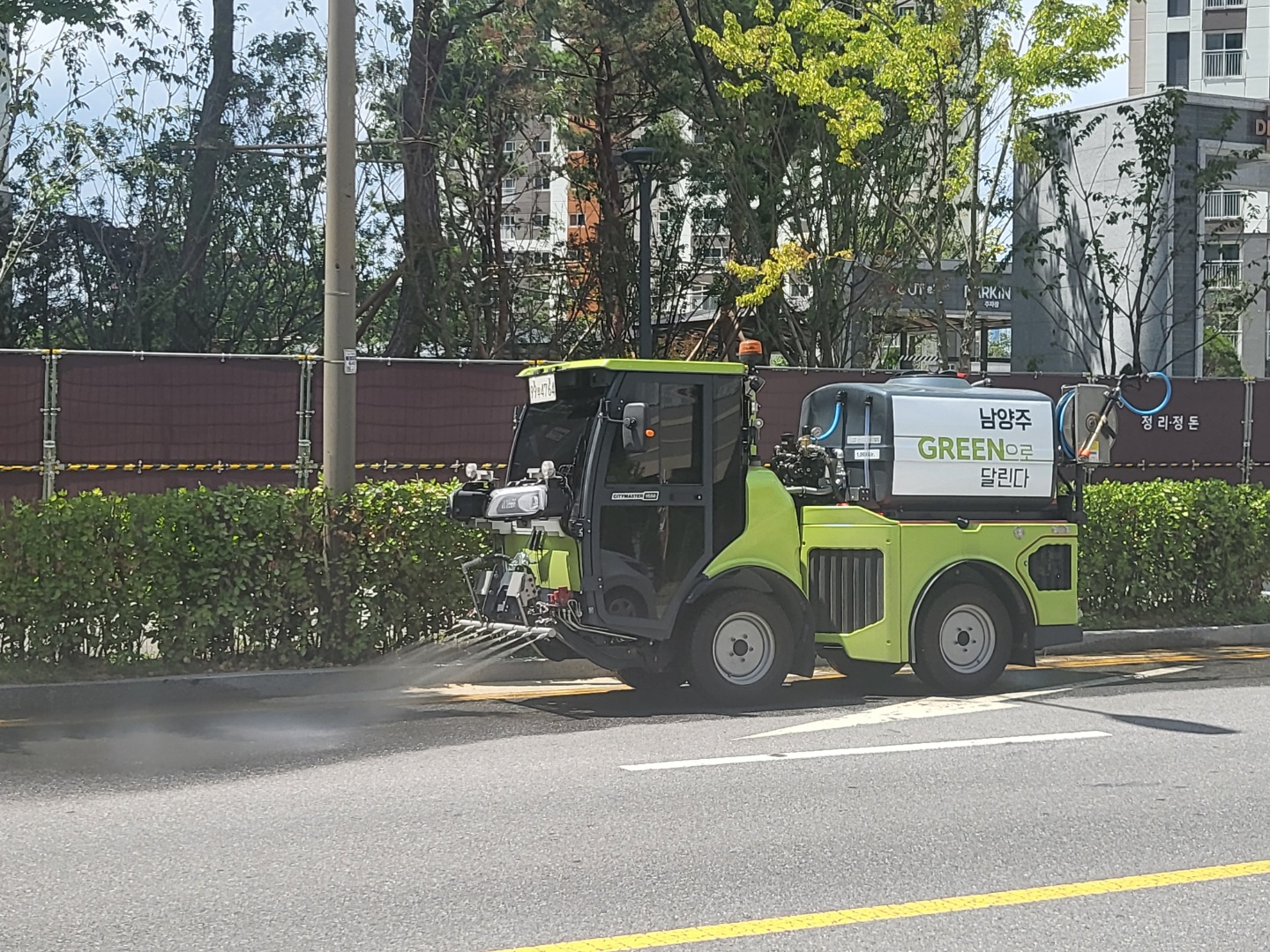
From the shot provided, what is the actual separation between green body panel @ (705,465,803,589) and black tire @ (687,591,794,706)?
22 centimetres

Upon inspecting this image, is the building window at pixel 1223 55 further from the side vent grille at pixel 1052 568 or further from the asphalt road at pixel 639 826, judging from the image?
the asphalt road at pixel 639 826

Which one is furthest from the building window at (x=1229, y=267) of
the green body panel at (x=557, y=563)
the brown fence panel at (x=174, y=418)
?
the green body panel at (x=557, y=563)

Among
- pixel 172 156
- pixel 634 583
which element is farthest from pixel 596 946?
pixel 172 156

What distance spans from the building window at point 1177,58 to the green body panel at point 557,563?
65.1 metres

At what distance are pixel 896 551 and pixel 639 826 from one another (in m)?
4.18

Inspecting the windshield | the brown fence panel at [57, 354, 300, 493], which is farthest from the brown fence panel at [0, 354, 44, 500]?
the windshield

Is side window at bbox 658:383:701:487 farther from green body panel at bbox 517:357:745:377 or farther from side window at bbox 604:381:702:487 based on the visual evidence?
green body panel at bbox 517:357:745:377

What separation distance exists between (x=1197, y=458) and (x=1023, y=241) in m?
6.19

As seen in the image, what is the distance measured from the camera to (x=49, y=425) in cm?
1694

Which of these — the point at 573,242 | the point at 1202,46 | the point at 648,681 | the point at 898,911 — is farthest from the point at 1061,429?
the point at 1202,46

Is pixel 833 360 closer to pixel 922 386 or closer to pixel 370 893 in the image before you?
pixel 922 386

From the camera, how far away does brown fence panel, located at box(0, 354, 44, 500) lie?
1675 centimetres

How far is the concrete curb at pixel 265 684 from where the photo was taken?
9961mm

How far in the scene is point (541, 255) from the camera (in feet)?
93.8
